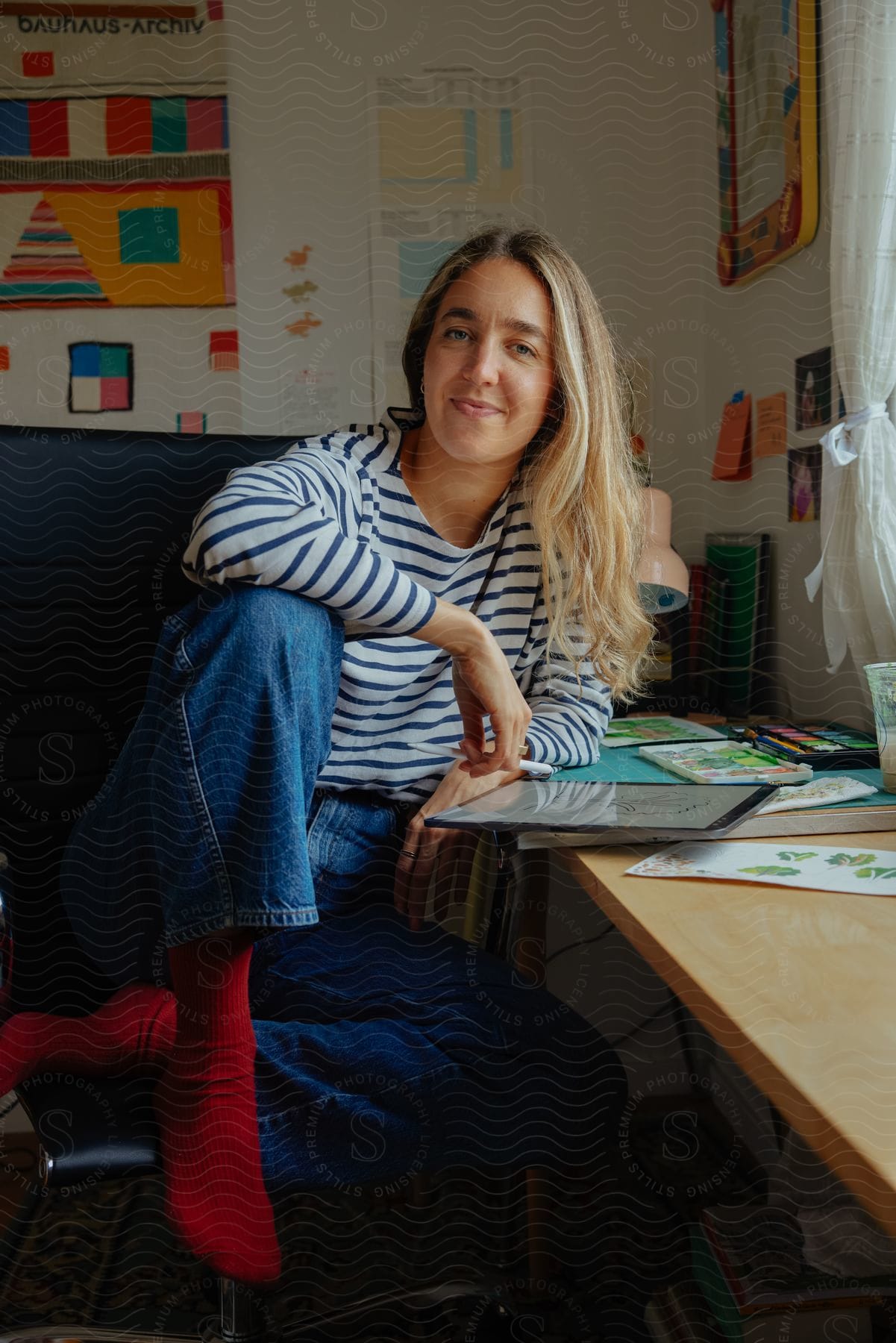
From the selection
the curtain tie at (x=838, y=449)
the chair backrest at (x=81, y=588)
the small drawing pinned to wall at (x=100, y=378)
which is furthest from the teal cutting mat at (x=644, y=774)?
the small drawing pinned to wall at (x=100, y=378)

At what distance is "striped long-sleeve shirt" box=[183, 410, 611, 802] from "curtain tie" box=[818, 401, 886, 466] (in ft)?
1.12

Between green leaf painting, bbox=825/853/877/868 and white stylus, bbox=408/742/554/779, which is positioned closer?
green leaf painting, bbox=825/853/877/868

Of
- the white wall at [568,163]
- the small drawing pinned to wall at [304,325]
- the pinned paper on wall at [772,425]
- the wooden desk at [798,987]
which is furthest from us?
the small drawing pinned to wall at [304,325]

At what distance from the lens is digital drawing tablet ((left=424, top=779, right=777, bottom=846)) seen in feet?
2.28

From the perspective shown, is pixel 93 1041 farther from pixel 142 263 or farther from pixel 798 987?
pixel 142 263

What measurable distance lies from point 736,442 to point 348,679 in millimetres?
835

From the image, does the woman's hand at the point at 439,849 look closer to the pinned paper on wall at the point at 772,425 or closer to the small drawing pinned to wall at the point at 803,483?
the small drawing pinned to wall at the point at 803,483

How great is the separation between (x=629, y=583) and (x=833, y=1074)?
0.63 meters

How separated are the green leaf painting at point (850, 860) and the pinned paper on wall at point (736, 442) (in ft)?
2.98

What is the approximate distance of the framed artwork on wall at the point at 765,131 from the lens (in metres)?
1.25

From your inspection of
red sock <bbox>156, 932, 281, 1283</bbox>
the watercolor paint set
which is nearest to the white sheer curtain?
the watercolor paint set

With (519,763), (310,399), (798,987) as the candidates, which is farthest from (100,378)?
(798,987)

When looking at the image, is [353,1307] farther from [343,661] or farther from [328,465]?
[328,465]

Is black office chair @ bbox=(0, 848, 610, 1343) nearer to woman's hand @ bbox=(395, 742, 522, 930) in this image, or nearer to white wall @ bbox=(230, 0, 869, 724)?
woman's hand @ bbox=(395, 742, 522, 930)
